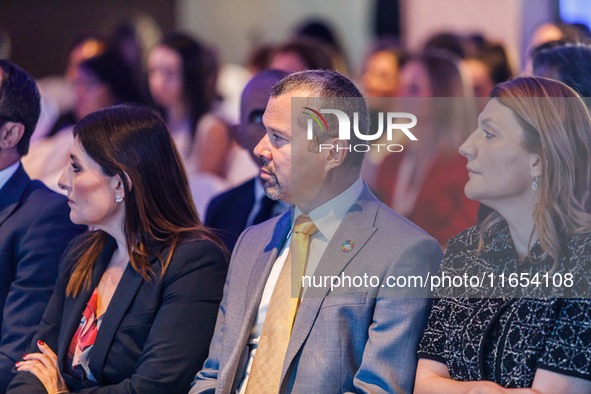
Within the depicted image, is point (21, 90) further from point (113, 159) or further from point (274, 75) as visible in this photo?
point (274, 75)

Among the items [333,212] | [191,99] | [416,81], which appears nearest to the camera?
[333,212]

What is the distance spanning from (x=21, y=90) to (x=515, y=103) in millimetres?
2027

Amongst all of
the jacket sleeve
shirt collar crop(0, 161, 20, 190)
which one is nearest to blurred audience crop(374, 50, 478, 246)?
the jacket sleeve

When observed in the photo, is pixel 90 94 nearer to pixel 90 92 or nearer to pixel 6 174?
pixel 90 92

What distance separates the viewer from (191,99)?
618 cm

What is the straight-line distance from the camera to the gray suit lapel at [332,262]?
9.64ft

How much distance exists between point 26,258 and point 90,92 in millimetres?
2163

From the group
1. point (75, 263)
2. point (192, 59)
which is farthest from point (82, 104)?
point (75, 263)

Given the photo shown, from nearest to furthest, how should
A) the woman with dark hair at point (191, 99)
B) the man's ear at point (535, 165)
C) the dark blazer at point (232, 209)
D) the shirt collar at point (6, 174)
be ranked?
the man's ear at point (535, 165) < the shirt collar at point (6, 174) < the dark blazer at point (232, 209) < the woman with dark hair at point (191, 99)

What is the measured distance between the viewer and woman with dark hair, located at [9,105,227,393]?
3270mm

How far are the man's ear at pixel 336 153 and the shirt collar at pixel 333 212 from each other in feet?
0.31

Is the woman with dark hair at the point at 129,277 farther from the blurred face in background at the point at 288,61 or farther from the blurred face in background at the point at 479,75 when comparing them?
the blurred face in background at the point at 479,75

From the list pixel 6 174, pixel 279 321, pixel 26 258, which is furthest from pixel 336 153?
pixel 6 174

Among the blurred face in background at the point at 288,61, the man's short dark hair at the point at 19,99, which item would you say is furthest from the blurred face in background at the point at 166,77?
the man's short dark hair at the point at 19,99
